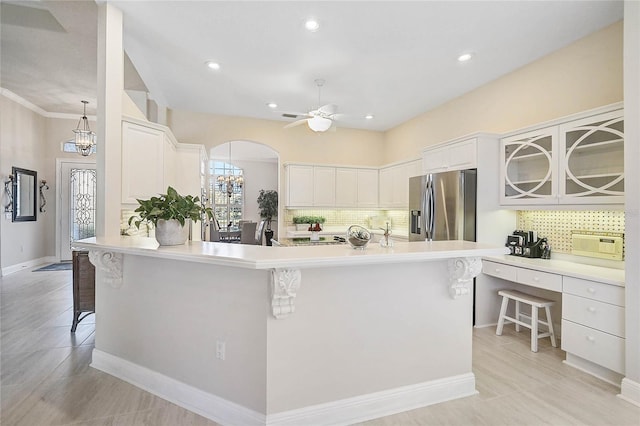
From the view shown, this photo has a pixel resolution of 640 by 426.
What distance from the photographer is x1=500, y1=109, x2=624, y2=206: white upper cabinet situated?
9.02 ft

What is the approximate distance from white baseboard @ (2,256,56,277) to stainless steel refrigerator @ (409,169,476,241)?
7281 mm

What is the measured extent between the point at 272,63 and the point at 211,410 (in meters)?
3.62

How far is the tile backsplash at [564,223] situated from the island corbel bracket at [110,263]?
4.32m

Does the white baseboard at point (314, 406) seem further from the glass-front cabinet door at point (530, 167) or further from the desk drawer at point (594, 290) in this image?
the glass-front cabinet door at point (530, 167)

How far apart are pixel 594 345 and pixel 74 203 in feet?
29.9

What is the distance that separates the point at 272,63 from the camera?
153 inches

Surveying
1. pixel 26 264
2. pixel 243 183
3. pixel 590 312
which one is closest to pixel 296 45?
pixel 590 312

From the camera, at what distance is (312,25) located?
3.06 metres

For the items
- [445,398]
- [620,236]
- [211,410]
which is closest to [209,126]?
[211,410]

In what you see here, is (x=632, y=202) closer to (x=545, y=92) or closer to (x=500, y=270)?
(x=500, y=270)

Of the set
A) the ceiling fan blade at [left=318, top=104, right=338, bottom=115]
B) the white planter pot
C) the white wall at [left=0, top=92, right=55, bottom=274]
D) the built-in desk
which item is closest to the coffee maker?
the built-in desk

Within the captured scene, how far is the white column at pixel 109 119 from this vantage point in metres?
2.73

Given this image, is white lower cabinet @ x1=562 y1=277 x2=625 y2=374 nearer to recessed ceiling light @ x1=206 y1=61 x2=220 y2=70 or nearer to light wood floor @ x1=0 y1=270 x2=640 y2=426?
light wood floor @ x1=0 y1=270 x2=640 y2=426

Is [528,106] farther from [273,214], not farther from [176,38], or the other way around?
[273,214]
